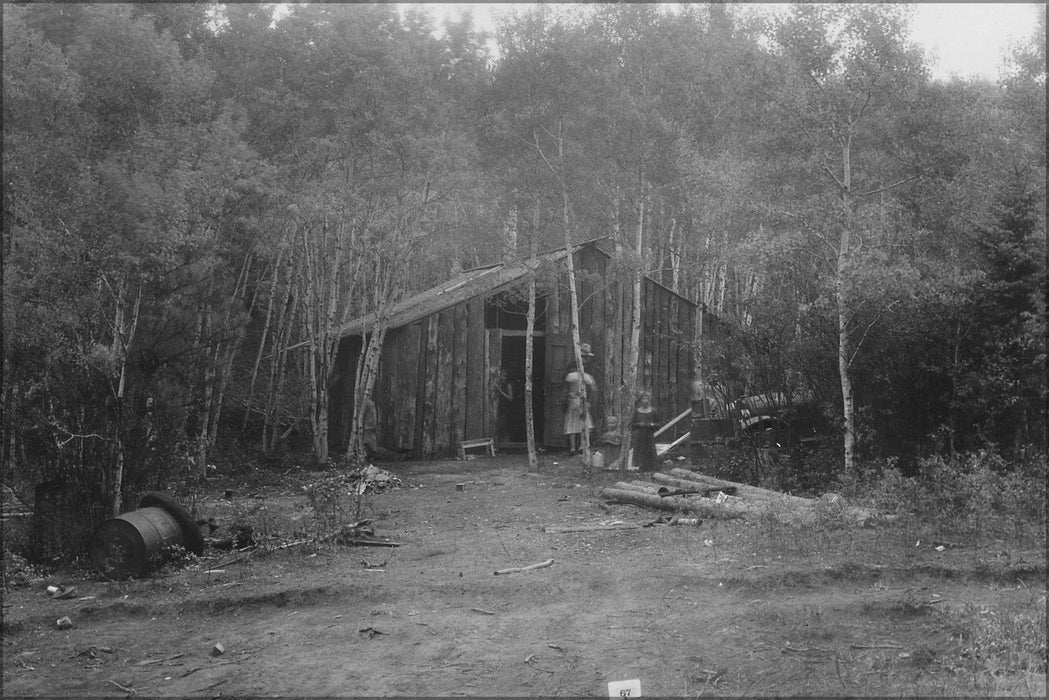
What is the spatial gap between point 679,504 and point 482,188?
9.19m

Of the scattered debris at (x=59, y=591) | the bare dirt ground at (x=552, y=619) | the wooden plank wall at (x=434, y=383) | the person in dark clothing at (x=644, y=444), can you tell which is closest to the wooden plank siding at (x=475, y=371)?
the wooden plank wall at (x=434, y=383)

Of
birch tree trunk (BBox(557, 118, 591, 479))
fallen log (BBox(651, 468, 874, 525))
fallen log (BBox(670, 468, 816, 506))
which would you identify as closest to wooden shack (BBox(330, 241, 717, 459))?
birch tree trunk (BBox(557, 118, 591, 479))

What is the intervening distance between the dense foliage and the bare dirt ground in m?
2.57

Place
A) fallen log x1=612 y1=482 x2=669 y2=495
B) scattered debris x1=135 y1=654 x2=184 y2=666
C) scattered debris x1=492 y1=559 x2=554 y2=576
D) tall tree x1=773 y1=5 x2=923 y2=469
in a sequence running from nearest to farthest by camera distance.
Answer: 1. scattered debris x1=135 y1=654 x2=184 y2=666
2. scattered debris x1=492 y1=559 x2=554 y2=576
3. fallen log x1=612 y1=482 x2=669 y2=495
4. tall tree x1=773 y1=5 x2=923 y2=469

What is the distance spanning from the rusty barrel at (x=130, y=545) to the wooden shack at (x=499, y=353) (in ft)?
32.3

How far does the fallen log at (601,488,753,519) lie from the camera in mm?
10766

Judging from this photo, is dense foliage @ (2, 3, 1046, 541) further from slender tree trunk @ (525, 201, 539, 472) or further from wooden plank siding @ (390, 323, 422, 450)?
wooden plank siding @ (390, 323, 422, 450)

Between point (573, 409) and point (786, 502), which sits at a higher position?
point (573, 409)

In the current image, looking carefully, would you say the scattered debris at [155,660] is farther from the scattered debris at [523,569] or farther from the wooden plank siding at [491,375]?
the wooden plank siding at [491,375]

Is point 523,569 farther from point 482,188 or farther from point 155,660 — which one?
point 482,188

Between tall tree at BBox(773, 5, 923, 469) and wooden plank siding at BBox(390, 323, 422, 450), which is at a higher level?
tall tree at BBox(773, 5, 923, 469)

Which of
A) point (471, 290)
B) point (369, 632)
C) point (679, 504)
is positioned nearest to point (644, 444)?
point (679, 504)

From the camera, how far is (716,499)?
37.7 feet

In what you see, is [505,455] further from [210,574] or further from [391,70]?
[210,574]
